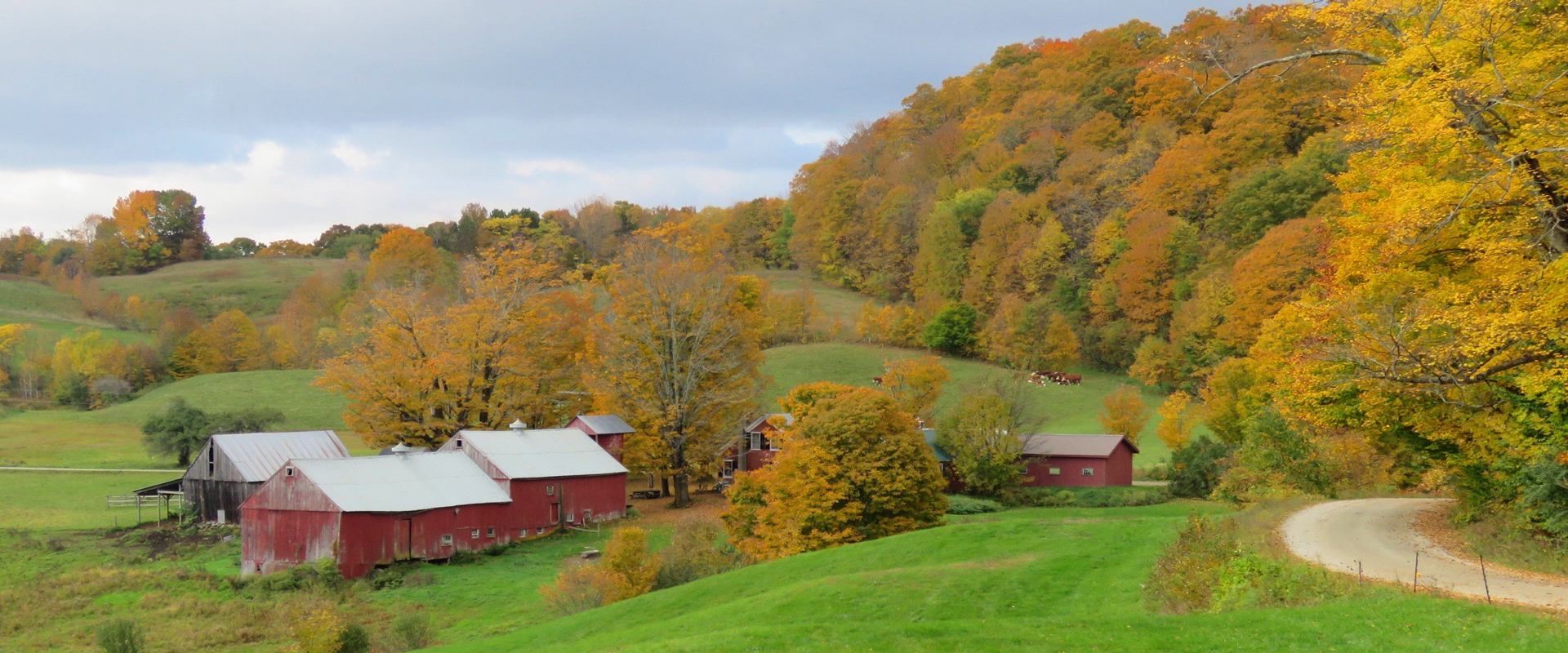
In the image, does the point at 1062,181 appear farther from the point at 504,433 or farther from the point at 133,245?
the point at 133,245

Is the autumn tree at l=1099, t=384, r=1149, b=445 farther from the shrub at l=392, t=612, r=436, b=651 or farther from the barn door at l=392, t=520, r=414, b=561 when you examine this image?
the shrub at l=392, t=612, r=436, b=651

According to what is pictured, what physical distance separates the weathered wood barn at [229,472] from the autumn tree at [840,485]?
76.2ft

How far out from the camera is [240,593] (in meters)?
31.6

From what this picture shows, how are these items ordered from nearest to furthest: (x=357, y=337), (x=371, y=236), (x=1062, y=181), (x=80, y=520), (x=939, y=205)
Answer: (x=80, y=520)
(x=357, y=337)
(x=1062, y=181)
(x=939, y=205)
(x=371, y=236)

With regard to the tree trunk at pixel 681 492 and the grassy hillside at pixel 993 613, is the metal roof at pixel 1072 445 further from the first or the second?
the grassy hillside at pixel 993 613

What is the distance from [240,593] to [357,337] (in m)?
29.5

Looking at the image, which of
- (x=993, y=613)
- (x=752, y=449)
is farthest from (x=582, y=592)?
(x=752, y=449)

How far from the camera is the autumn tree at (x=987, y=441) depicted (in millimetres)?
49250

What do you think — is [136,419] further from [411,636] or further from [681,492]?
[411,636]

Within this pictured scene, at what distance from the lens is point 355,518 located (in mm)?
34375

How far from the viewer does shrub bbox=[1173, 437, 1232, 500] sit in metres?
46.8

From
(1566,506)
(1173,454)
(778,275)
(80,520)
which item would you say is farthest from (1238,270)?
(778,275)

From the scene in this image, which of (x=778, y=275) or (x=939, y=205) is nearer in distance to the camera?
(x=939, y=205)

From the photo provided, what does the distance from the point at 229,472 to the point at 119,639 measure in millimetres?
23788
